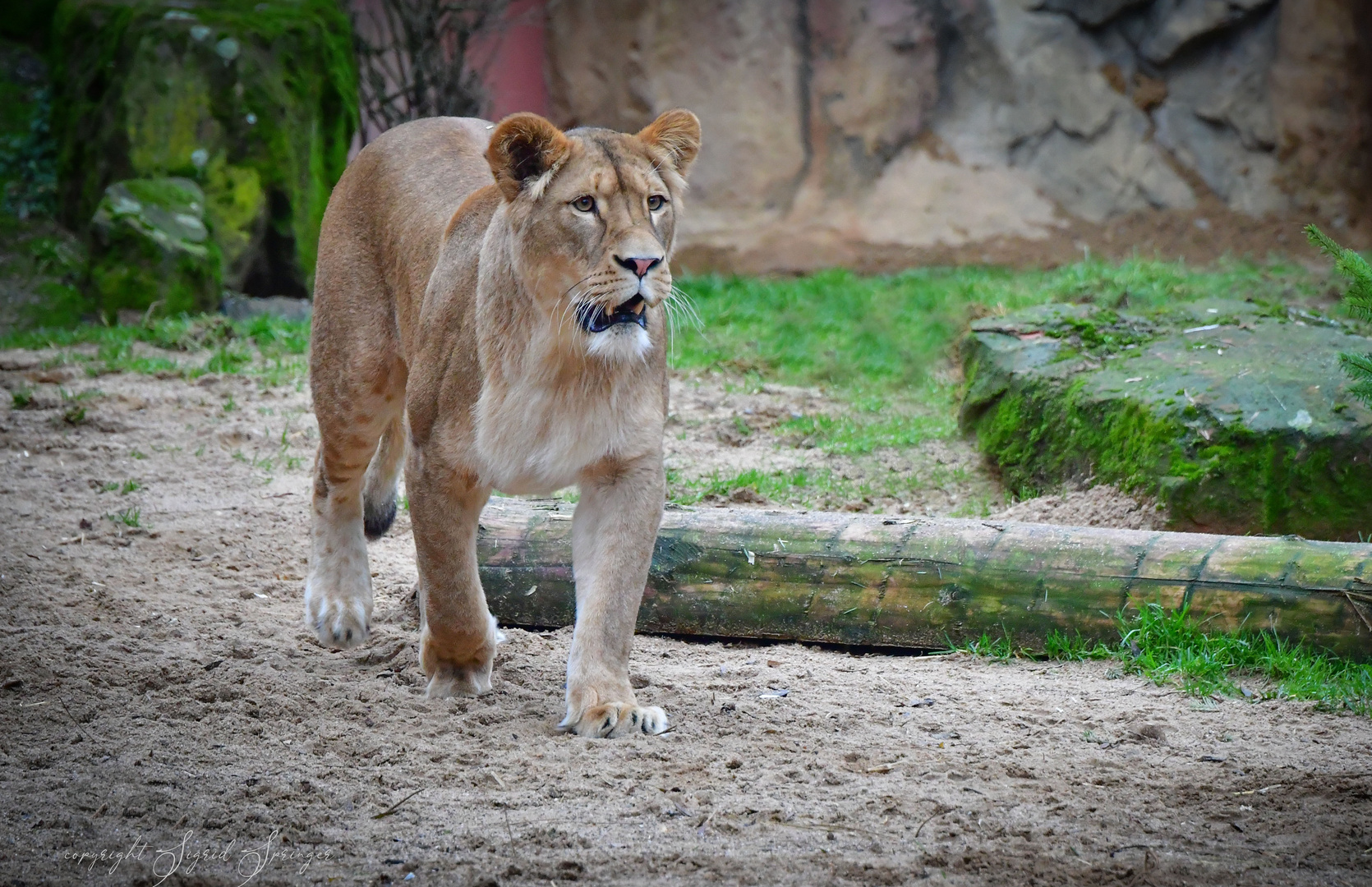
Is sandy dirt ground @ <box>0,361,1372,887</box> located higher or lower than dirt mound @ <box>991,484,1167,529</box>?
lower

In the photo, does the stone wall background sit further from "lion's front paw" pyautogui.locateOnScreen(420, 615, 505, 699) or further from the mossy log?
"lion's front paw" pyautogui.locateOnScreen(420, 615, 505, 699)

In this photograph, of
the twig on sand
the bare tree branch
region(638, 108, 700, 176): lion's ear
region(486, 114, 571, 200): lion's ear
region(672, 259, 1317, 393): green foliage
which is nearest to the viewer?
the twig on sand

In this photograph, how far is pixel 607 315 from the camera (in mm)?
3279

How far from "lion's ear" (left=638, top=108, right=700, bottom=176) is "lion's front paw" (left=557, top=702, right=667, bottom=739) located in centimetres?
143

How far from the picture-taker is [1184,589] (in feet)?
12.9

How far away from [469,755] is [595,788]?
1.30 feet

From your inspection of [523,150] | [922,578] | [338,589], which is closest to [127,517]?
[338,589]

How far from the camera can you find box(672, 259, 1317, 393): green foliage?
8.06m

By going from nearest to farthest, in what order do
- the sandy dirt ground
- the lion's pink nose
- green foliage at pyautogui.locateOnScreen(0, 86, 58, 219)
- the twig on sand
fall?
1. the sandy dirt ground
2. the twig on sand
3. the lion's pink nose
4. green foliage at pyautogui.locateOnScreen(0, 86, 58, 219)

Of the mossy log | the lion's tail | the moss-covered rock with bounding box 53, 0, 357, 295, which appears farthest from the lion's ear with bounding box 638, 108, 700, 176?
the moss-covered rock with bounding box 53, 0, 357, 295

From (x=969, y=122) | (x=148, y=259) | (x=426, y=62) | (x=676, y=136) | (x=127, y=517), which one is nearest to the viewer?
(x=676, y=136)

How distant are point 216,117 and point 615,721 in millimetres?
7339

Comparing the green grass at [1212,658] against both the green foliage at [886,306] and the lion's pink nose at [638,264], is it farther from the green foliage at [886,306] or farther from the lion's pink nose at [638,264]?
the green foliage at [886,306]

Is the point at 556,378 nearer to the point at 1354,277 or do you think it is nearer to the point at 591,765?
the point at 591,765
